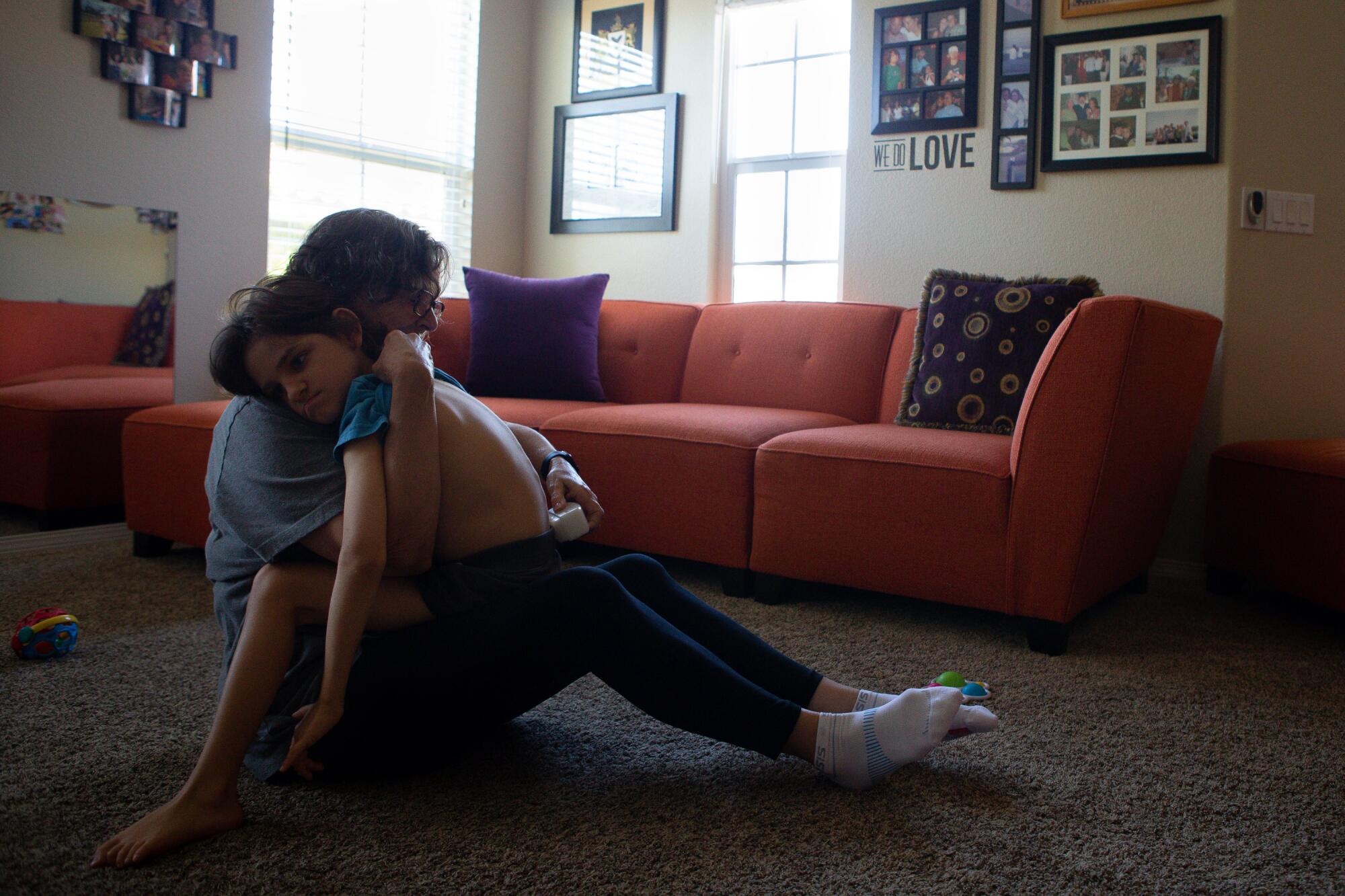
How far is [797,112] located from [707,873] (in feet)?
10.5

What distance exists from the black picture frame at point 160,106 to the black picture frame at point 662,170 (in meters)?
1.50

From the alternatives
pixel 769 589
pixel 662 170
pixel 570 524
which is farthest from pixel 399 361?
pixel 662 170

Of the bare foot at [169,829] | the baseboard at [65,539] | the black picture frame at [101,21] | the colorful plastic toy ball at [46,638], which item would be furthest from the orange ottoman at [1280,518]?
the black picture frame at [101,21]

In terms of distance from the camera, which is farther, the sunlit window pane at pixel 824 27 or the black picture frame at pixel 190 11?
the sunlit window pane at pixel 824 27

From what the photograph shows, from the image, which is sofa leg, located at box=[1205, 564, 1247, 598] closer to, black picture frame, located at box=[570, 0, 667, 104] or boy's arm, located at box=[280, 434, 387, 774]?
boy's arm, located at box=[280, 434, 387, 774]

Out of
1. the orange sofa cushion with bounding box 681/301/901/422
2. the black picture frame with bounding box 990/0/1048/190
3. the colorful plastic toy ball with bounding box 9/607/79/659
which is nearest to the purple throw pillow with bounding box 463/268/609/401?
the orange sofa cushion with bounding box 681/301/901/422

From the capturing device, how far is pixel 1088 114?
3.05m

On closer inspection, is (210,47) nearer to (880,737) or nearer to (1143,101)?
(1143,101)

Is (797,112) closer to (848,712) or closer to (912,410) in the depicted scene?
(912,410)

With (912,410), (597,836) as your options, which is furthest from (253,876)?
(912,410)

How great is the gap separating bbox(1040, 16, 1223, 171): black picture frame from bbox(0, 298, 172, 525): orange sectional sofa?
303cm

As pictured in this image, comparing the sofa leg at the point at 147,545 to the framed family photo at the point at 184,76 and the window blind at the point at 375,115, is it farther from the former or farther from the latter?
the framed family photo at the point at 184,76

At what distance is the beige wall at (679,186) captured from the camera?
392 centimetres

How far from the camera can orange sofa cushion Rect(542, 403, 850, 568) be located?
8.36ft
